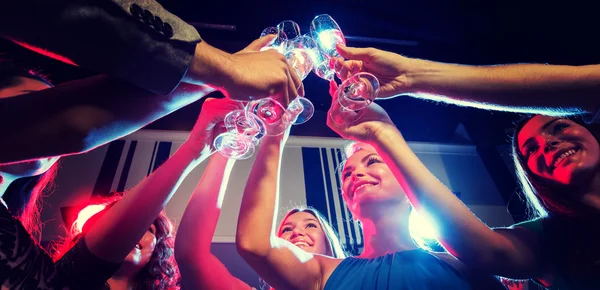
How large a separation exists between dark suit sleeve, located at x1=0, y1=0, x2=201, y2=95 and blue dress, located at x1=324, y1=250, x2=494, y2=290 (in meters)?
1.18

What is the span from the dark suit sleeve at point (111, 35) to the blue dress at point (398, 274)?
3.86 feet

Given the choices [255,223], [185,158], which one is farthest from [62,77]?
[255,223]

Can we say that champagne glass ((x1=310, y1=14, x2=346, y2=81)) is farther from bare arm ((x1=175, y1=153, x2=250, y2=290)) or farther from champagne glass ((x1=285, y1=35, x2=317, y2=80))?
bare arm ((x1=175, y1=153, x2=250, y2=290))

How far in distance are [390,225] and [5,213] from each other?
174 cm

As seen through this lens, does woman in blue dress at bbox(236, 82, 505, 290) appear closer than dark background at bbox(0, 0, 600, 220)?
Yes

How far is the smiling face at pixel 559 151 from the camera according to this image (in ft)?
5.63

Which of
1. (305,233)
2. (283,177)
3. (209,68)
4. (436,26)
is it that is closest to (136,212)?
(209,68)

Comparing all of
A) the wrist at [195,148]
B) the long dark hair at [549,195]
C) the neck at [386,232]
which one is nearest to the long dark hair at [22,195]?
the wrist at [195,148]

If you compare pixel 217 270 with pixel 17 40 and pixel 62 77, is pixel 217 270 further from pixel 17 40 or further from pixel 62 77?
pixel 62 77

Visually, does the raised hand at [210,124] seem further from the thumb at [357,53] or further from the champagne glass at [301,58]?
the thumb at [357,53]

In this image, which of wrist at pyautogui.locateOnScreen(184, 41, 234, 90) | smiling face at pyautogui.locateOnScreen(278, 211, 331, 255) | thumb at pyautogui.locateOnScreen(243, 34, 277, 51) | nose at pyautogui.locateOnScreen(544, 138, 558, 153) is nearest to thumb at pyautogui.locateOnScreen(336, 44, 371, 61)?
thumb at pyautogui.locateOnScreen(243, 34, 277, 51)

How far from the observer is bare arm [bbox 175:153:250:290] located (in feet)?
5.74

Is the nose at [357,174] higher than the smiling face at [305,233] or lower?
higher

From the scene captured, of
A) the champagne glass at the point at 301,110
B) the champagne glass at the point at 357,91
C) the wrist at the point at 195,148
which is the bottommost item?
the wrist at the point at 195,148
